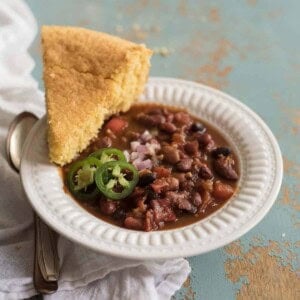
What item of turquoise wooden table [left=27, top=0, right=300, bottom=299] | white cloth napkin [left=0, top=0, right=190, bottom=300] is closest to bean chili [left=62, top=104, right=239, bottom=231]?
white cloth napkin [left=0, top=0, right=190, bottom=300]

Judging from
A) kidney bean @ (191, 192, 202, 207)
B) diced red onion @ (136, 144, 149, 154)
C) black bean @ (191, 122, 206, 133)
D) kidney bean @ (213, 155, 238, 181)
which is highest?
kidney bean @ (213, 155, 238, 181)

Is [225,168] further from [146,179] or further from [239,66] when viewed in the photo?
[239,66]

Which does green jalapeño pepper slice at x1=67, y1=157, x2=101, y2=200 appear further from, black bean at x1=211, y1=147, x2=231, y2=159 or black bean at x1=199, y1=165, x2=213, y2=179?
black bean at x1=211, y1=147, x2=231, y2=159

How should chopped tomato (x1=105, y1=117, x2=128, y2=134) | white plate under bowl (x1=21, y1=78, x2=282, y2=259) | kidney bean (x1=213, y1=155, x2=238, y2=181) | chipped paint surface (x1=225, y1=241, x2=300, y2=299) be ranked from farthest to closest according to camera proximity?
chopped tomato (x1=105, y1=117, x2=128, y2=134)
kidney bean (x1=213, y1=155, x2=238, y2=181)
chipped paint surface (x1=225, y1=241, x2=300, y2=299)
white plate under bowl (x1=21, y1=78, x2=282, y2=259)

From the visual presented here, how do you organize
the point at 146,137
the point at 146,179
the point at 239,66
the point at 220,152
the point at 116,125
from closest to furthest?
the point at 146,179
the point at 220,152
the point at 146,137
the point at 116,125
the point at 239,66

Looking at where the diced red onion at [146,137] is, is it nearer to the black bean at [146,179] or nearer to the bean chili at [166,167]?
the bean chili at [166,167]

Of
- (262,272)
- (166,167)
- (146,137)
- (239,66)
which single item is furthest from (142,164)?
(239,66)

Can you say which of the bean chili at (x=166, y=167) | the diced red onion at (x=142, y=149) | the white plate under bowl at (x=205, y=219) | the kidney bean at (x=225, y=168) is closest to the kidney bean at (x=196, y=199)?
the bean chili at (x=166, y=167)
